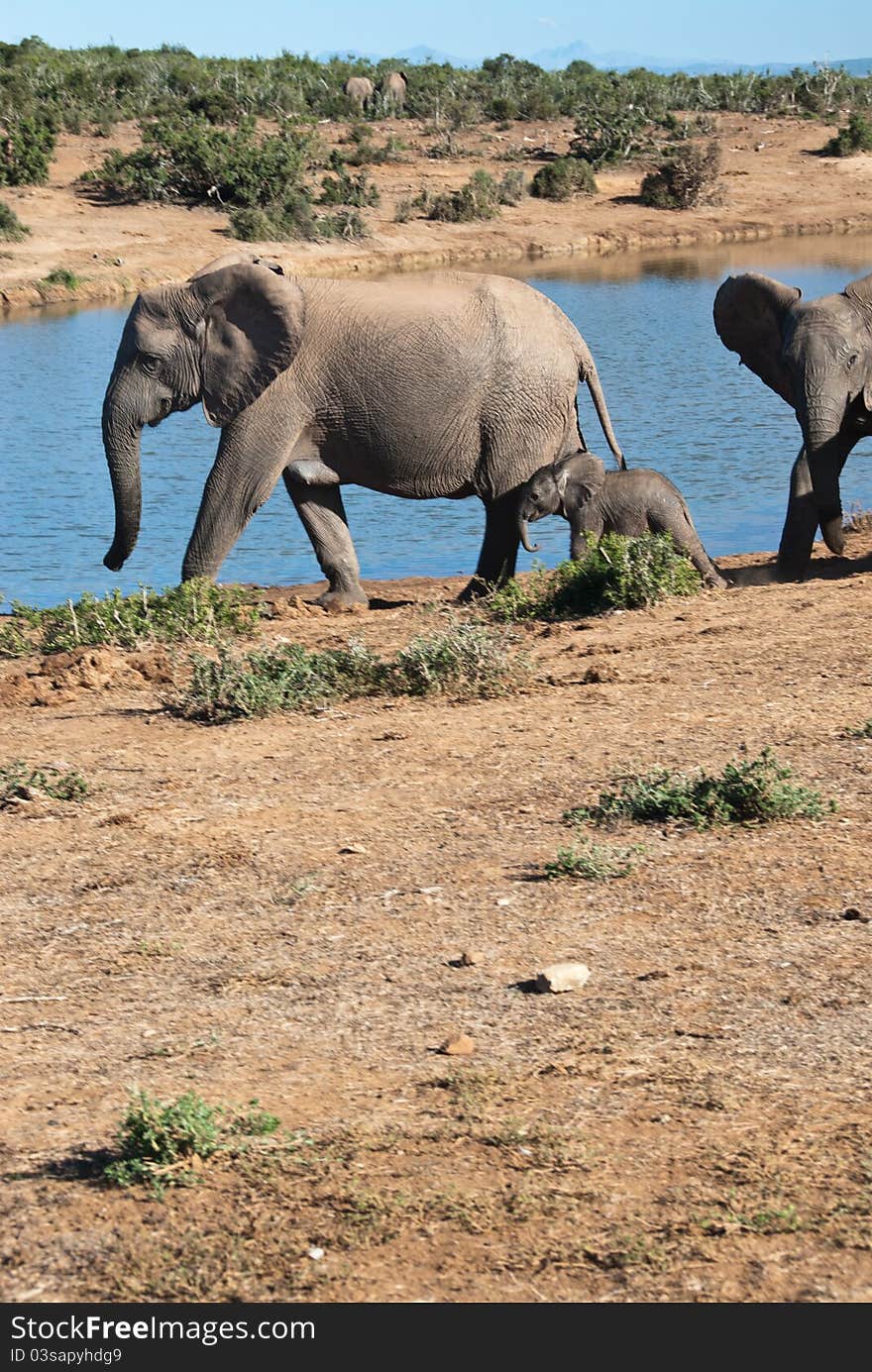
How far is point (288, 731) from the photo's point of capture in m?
7.48

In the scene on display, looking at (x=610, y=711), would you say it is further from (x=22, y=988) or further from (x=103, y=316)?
(x=103, y=316)

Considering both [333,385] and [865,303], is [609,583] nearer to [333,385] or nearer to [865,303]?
[333,385]

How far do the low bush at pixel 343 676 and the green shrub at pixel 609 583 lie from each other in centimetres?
162

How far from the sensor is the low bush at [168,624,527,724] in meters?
7.81

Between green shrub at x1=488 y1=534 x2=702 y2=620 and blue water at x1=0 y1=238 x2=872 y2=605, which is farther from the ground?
green shrub at x1=488 y1=534 x2=702 y2=620

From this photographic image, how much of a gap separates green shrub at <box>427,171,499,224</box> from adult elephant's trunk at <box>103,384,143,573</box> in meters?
26.2

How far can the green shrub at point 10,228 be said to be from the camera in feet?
104

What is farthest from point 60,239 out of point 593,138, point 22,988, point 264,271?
point 22,988

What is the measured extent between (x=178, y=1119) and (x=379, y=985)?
1049mm

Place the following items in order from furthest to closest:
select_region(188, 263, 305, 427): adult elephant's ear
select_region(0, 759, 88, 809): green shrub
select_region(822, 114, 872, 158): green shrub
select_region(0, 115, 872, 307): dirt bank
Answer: select_region(822, 114, 872, 158): green shrub → select_region(0, 115, 872, 307): dirt bank → select_region(188, 263, 305, 427): adult elephant's ear → select_region(0, 759, 88, 809): green shrub

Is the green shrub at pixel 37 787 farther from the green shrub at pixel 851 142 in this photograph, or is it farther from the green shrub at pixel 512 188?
the green shrub at pixel 851 142

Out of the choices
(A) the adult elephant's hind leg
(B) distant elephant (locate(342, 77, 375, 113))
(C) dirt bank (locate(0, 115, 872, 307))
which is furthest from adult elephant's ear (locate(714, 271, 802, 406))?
(B) distant elephant (locate(342, 77, 375, 113))

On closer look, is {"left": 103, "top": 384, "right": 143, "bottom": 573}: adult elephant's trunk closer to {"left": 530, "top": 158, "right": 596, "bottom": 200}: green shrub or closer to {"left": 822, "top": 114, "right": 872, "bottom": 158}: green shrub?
{"left": 530, "top": 158, "right": 596, "bottom": 200}: green shrub

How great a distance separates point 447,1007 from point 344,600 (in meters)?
6.71
